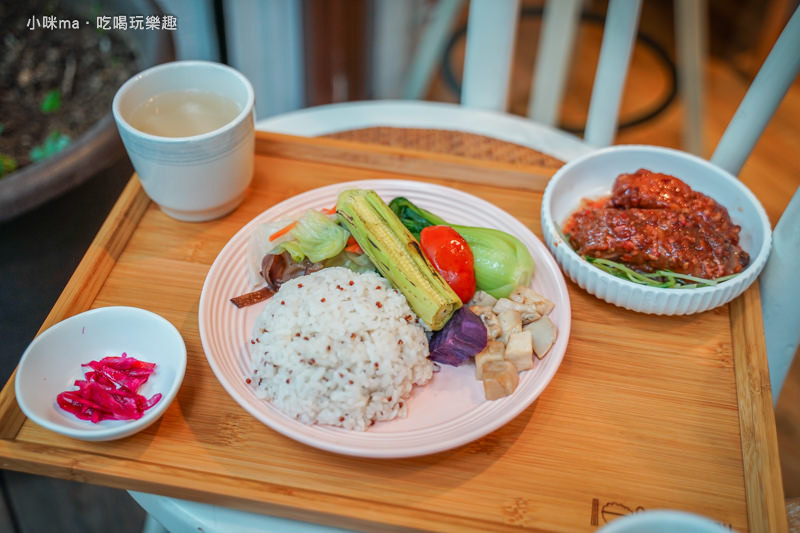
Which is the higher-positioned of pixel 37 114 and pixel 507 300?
pixel 507 300

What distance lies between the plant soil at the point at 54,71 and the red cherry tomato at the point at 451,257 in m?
1.18

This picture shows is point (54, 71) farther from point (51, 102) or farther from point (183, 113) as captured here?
point (183, 113)

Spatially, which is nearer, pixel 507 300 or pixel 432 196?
pixel 507 300

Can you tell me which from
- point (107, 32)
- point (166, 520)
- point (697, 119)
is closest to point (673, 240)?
point (166, 520)

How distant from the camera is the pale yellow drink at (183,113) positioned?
1.43 metres

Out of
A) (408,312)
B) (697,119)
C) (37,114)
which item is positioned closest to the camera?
(408,312)

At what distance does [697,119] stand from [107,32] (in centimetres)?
256

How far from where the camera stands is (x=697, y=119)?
312 centimetres

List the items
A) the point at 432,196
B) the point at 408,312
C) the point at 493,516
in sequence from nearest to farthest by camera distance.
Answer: the point at 493,516 → the point at 408,312 → the point at 432,196

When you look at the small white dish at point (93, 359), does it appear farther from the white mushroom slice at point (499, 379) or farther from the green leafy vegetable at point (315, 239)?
the white mushroom slice at point (499, 379)

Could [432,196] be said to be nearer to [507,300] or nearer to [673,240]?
[507,300]

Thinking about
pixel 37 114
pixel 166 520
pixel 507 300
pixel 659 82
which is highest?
pixel 507 300

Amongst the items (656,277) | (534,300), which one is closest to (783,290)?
(656,277)

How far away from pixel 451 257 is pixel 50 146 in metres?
1.31
